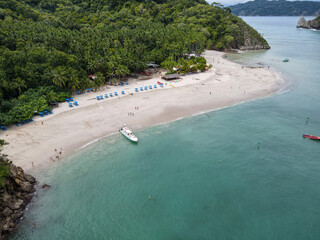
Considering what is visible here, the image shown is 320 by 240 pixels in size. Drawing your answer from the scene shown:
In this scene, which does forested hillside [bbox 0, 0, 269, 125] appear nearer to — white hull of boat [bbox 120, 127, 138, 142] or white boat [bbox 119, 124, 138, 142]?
white boat [bbox 119, 124, 138, 142]

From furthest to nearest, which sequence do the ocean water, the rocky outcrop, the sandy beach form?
the sandy beach, the ocean water, the rocky outcrop

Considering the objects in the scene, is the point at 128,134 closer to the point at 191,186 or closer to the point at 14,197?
the point at 191,186

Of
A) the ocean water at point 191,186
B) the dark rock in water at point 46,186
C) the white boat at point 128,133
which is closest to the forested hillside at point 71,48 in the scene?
the dark rock in water at point 46,186

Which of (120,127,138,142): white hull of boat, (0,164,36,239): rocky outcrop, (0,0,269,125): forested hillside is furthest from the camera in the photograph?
(0,0,269,125): forested hillside

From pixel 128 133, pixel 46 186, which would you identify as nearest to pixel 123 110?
pixel 128 133

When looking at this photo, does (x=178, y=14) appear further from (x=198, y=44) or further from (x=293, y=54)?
(x=293, y=54)

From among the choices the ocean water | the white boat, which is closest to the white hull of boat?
the white boat

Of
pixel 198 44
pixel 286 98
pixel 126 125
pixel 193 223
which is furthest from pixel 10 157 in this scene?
pixel 198 44
